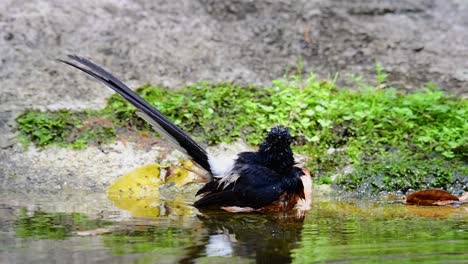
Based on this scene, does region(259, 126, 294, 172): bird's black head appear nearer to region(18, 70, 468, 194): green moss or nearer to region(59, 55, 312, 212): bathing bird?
region(59, 55, 312, 212): bathing bird

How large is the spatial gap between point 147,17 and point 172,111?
1658 millimetres

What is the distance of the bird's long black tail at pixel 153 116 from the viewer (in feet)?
16.3

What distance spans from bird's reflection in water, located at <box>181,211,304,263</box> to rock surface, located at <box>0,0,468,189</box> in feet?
8.92

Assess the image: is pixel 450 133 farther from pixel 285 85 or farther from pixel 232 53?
pixel 232 53

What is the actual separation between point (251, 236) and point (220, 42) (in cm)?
413

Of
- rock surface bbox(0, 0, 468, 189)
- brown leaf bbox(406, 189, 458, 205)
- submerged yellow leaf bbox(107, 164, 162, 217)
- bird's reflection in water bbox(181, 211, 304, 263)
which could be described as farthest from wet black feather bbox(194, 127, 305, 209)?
rock surface bbox(0, 0, 468, 189)

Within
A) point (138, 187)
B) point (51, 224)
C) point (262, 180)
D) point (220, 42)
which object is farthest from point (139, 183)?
point (220, 42)

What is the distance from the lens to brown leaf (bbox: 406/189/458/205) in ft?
17.4

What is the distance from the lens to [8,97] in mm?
6879

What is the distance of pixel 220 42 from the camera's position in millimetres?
7855

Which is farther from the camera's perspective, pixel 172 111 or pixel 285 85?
pixel 285 85

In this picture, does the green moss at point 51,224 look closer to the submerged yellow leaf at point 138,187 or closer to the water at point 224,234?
the water at point 224,234

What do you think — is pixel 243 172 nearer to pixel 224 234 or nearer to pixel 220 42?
pixel 224 234

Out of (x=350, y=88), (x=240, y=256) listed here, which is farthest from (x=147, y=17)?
(x=240, y=256)
